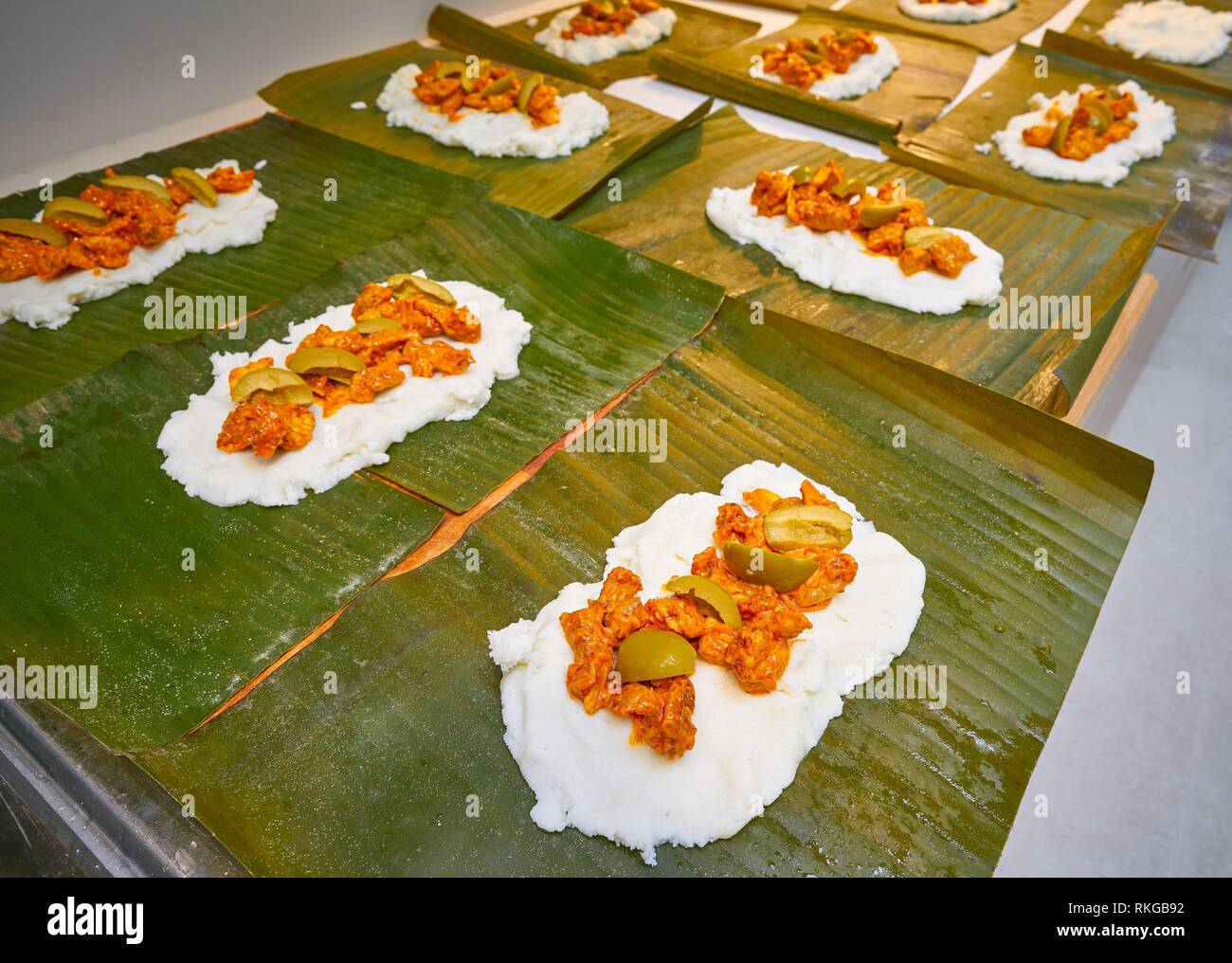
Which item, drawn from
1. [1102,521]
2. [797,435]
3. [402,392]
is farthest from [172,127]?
[1102,521]

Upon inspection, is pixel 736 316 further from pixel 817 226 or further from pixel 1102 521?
pixel 1102 521

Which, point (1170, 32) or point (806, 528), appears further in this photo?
point (1170, 32)

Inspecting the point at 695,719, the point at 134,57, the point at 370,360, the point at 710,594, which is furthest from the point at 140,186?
the point at 695,719

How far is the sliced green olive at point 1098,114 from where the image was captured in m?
5.43

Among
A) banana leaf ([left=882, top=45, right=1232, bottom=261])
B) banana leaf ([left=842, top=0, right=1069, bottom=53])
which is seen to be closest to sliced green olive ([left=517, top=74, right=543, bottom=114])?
banana leaf ([left=882, top=45, right=1232, bottom=261])

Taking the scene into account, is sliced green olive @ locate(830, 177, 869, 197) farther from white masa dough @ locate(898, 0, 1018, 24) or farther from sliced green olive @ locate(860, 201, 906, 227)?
white masa dough @ locate(898, 0, 1018, 24)

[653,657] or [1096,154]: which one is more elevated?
[1096,154]

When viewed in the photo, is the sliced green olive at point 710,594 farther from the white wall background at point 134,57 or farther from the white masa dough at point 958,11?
the white masa dough at point 958,11

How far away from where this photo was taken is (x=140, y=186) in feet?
15.0

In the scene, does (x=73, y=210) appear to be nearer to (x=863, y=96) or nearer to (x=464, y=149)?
(x=464, y=149)

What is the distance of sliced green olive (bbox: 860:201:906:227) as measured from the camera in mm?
4352

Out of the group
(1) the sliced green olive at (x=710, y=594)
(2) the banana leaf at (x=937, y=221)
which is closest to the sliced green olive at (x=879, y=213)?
(2) the banana leaf at (x=937, y=221)

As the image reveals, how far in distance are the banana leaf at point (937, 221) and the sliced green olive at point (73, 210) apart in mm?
2551

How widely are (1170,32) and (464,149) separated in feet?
20.1
